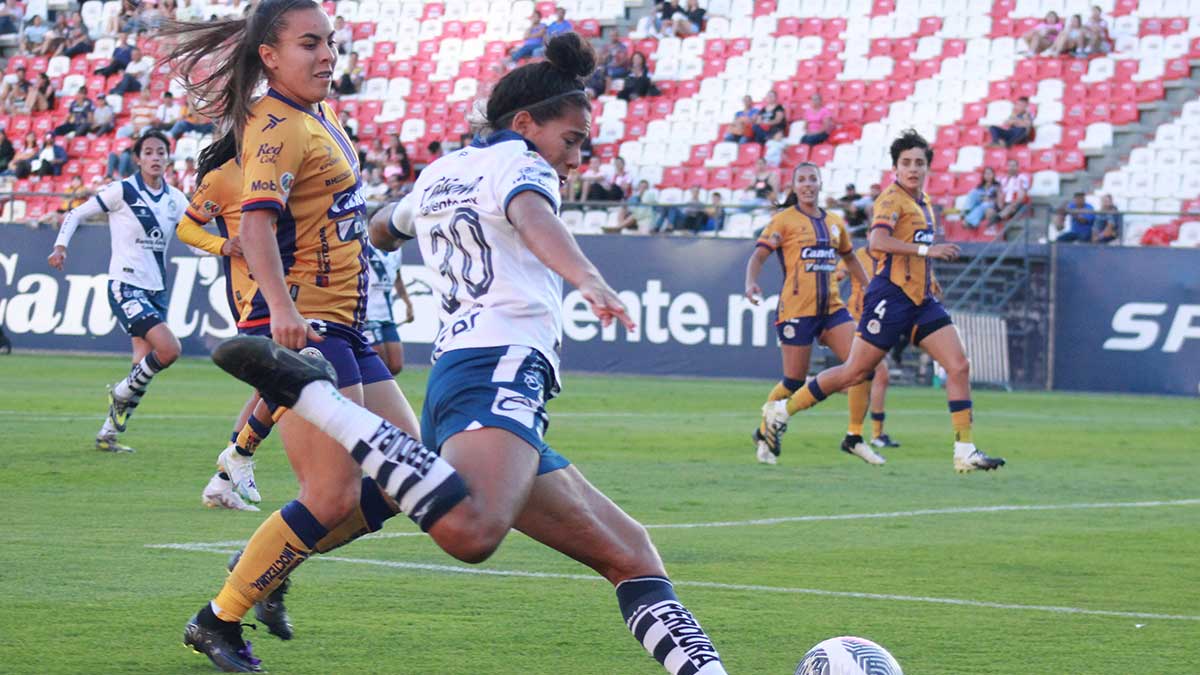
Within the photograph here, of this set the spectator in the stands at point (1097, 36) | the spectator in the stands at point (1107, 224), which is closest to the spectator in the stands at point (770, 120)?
the spectator in the stands at point (1097, 36)

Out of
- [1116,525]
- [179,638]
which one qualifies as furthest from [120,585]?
[1116,525]

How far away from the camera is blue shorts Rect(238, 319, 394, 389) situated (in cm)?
643

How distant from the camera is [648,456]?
14.8 m

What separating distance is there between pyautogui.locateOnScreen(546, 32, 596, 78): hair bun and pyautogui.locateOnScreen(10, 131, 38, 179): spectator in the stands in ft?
104

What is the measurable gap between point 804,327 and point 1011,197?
1187cm

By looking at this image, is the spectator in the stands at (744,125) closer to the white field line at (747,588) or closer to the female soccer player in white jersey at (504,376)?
the white field line at (747,588)

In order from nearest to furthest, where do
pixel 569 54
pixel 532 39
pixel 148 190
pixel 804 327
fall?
pixel 569 54, pixel 148 190, pixel 804 327, pixel 532 39

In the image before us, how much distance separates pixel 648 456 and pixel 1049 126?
1596 centimetres

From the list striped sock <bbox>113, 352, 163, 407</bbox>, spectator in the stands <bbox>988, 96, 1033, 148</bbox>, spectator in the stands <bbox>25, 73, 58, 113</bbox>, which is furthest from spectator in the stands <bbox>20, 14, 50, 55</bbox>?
striped sock <bbox>113, 352, 163, 407</bbox>

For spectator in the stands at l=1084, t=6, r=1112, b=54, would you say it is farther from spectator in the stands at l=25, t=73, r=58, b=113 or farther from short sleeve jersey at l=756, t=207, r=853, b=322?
spectator in the stands at l=25, t=73, r=58, b=113

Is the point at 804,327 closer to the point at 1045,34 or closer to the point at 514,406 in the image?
the point at 514,406

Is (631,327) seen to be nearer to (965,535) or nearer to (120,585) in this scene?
(120,585)

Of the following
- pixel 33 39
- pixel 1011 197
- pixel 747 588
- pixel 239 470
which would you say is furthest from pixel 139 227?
pixel 33 39

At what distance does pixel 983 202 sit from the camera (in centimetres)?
2711
